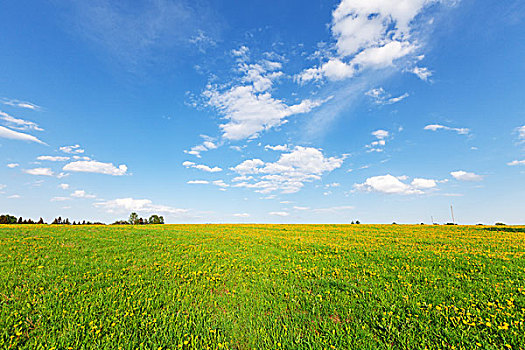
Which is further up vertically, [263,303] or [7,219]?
[7,219]

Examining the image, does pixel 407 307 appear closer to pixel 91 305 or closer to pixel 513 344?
pixel 513 344

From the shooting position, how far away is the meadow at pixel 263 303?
523cm

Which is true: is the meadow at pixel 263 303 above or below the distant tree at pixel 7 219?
below

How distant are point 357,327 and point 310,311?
1287 mm

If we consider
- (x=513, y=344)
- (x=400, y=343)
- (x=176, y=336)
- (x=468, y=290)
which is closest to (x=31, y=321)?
(x=176, y=336)

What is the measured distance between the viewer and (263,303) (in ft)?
23.2

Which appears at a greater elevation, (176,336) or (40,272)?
(40,272)

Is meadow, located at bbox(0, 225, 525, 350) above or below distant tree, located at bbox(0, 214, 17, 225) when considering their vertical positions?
below

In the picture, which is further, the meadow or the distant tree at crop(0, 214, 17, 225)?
the distant tree at crop(0, 214, 17, 225)

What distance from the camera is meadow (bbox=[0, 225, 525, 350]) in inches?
206

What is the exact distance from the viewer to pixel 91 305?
6.61 m

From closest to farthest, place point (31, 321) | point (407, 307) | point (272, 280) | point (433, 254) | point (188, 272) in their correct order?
1. point (31, 321)
2. point (407, 307)
3. point (272, 280)
4. point (188, 272)
5. point (433, 254)

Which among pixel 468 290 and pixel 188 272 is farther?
pixel 188 272

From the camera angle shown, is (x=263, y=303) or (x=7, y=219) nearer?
(x=263, y=303)
